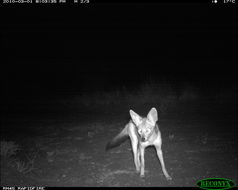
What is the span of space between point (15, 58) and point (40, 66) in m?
2.61

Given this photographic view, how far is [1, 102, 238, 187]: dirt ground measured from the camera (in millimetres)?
4953

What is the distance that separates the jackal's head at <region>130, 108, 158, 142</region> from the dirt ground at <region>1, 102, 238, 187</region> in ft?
3.47

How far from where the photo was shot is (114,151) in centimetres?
661

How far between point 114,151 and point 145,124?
2.36 meters

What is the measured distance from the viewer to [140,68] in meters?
19.1

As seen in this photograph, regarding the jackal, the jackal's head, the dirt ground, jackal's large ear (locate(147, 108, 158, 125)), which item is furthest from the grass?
jackal's large ear (locate(147, 108, 158, 125))

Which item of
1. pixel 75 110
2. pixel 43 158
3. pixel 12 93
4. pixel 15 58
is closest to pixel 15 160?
pixel 43 158

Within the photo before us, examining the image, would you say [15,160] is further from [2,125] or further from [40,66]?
[40,66]

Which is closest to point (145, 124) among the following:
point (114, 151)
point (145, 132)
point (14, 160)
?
point (145, 132)

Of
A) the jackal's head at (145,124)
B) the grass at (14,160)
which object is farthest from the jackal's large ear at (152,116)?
the grass at (14,160)

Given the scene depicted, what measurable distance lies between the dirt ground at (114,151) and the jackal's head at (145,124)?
1057 millimetres

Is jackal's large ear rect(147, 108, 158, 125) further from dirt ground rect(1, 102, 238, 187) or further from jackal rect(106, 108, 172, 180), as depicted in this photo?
dirt ground rect(1, 102, 238, 187)

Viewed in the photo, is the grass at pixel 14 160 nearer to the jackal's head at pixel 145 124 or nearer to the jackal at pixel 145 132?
the jackal at pixel 145 132

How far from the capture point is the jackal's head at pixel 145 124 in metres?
4.54
